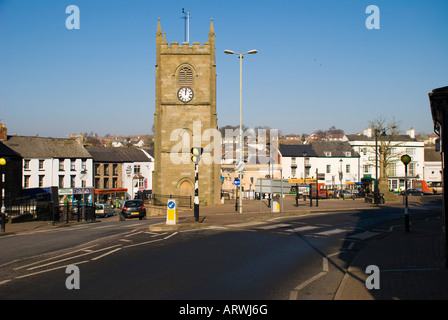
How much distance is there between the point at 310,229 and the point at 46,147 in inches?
2117

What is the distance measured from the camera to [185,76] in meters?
42.6

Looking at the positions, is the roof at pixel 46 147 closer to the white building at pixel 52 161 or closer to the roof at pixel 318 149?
the white building at pixel 52 161

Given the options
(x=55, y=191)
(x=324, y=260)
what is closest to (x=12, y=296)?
(x=324, y=260)

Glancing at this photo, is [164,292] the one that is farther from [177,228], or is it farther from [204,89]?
[204,89]

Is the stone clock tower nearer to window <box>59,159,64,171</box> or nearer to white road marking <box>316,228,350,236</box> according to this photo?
white road marking <box>316,228,350,236</box>

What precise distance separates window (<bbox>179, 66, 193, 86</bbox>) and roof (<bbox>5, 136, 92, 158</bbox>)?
30.4m

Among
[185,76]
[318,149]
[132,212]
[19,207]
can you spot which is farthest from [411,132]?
[19,207]

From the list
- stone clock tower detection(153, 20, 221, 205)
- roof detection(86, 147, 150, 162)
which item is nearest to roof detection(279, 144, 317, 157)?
roof detection(86, 147, 150, 162)

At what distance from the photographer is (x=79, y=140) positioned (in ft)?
233

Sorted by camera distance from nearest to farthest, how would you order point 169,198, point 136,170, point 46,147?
point 169,198
point 46,147
point 136,170

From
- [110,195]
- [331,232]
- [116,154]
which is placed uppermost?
[116,154]

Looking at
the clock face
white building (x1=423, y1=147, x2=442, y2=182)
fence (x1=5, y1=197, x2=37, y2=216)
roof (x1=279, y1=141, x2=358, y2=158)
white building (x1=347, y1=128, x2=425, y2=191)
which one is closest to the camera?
fence (x1=5, y1=197, x2=37, y2=216)

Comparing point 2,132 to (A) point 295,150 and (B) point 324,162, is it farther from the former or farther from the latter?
(B) point 324,162

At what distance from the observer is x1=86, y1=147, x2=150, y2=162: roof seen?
72.0m
